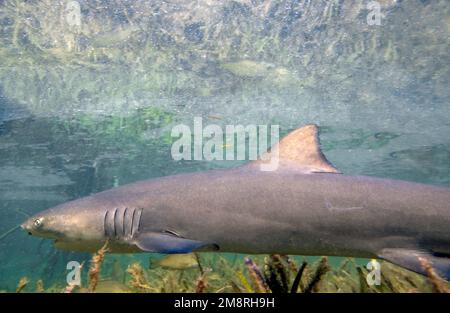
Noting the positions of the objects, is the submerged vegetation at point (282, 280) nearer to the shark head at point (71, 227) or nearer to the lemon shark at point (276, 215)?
the lemon shark at point (276, 215)

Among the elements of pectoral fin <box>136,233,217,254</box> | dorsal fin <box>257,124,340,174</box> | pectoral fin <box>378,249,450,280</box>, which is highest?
dorsal fin <box>257,124,340,174</box>

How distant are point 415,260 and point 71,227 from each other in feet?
12.6

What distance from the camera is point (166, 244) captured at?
401 cm

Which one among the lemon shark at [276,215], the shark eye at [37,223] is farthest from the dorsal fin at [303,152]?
the shark eye at [37,223]

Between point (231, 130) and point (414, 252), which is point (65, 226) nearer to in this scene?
point (414, 252)

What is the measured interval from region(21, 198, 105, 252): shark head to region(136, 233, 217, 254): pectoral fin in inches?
24.1

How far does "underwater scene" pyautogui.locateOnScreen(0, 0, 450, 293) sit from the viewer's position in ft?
13.4

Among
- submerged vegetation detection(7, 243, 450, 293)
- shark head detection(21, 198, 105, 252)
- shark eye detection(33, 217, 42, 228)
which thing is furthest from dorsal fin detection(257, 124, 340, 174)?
shark eye detection(33, 217, 42, 228)

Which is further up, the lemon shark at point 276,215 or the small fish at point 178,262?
the lemon shark at point 276,215

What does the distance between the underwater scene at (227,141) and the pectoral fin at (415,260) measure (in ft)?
0.05

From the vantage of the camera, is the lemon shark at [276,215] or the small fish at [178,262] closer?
the lemon shark at [276,215]

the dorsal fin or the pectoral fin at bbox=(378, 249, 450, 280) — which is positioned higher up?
the dorsal fin

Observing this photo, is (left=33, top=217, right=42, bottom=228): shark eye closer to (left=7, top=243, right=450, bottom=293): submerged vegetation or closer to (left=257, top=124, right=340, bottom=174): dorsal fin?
(left=7, top=243, right=450, bottom=293): submerged vegetation

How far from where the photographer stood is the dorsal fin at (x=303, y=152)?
15.5ft
